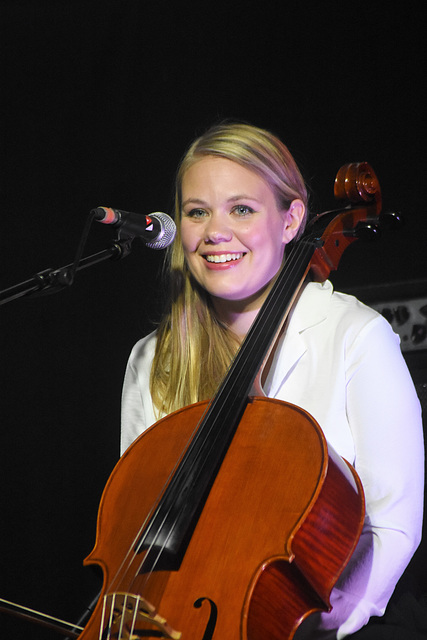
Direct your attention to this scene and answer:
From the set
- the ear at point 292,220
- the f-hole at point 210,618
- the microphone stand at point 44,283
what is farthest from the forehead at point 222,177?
the f-hole at point 210,618

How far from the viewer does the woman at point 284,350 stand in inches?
55.4

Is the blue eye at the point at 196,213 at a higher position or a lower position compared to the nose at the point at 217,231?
higher

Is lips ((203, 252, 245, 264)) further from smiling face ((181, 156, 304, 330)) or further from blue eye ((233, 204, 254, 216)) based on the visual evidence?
blue eye ((233, 204, 254, 216))

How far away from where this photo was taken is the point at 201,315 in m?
2.01

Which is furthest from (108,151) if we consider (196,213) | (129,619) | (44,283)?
(129,619)

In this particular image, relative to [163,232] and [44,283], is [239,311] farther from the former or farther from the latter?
[44,283]

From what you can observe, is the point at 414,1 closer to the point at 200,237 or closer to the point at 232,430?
the point at 200,237

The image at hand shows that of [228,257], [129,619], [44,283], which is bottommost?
[129,619]

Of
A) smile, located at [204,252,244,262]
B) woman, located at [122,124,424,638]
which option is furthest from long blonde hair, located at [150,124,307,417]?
smile, located at [204,252,244,262]

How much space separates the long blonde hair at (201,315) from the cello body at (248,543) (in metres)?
0.60

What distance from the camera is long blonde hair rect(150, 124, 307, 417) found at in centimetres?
186

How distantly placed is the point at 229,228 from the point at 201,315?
332 millimetres

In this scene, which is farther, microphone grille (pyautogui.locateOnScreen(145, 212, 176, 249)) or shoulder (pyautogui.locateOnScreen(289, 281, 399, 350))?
shoulder (pyautogui.locateOnScreen(289, 281, 399, 350))

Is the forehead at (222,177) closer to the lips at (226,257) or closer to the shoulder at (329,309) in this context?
the lips at (226,257)
